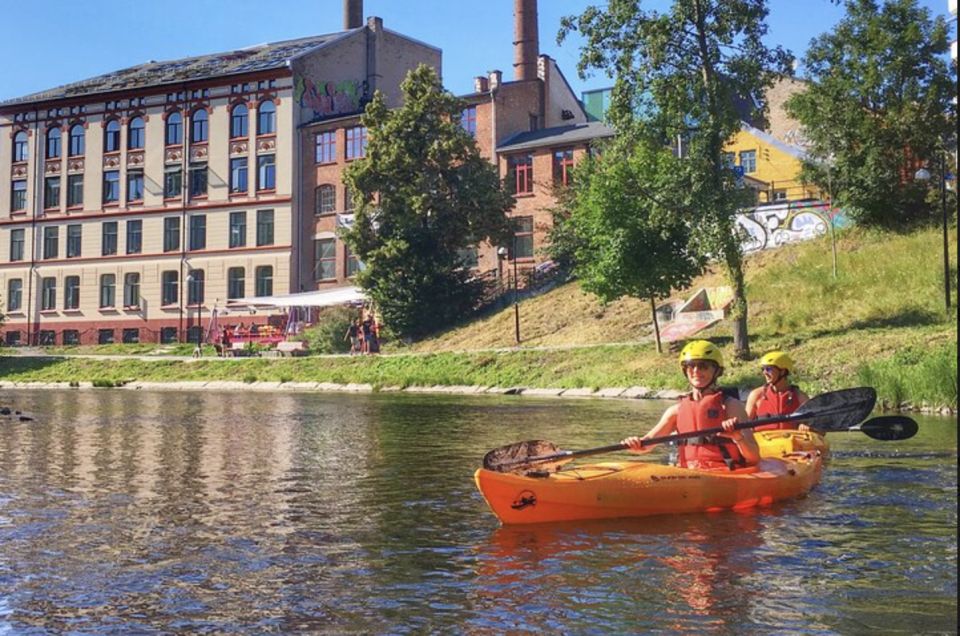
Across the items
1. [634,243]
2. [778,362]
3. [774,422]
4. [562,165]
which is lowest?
[774,422]

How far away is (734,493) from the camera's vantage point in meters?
9.97

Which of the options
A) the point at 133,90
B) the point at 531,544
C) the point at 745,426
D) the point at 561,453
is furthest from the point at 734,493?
the point at 133,90

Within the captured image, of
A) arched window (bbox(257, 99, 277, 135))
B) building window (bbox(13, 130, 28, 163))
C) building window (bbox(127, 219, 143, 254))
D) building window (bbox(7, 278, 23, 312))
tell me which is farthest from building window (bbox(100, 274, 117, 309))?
arched window (bbox(257, 99, 277, 135))

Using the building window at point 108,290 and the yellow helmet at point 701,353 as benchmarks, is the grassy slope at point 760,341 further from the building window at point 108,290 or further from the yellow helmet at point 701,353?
the building window at point 108,290

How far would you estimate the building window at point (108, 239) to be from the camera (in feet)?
190

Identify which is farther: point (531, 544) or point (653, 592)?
point (531, 544)

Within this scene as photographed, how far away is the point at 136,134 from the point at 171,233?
5.97 meters

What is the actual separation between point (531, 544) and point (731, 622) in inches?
101

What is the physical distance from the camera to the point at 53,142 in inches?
2331

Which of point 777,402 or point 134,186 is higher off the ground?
point 134,186

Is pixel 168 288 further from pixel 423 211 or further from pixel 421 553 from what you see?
pixel 421 553

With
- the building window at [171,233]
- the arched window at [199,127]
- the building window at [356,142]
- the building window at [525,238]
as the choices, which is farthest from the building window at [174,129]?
the building window at [525,238]

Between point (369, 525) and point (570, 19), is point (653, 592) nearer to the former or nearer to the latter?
point (369, 525)

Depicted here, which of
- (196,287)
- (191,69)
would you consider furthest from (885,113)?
(191,69)
